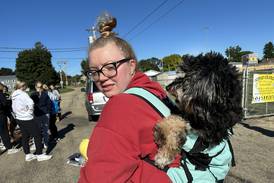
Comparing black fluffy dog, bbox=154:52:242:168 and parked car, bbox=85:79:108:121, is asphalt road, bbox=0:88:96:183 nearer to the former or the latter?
parked car, bbox=85:79:108:121

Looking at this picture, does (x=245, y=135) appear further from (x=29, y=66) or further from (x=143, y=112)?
(x=29, y=66)

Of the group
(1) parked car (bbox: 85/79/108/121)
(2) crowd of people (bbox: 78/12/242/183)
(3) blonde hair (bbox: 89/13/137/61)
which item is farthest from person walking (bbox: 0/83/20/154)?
(2) crowd of people (bbox: 78/12/242/183)

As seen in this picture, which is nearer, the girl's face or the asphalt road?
the girl's face

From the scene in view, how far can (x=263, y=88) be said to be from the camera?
423 inches

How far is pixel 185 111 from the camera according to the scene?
1.48m

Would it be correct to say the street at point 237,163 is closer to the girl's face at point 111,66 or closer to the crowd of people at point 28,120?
the crowd of people at point 28,120

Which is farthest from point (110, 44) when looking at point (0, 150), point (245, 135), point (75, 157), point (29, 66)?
point (29, 66)

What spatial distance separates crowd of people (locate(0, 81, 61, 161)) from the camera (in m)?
7.09

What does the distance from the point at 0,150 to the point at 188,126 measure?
28.4 feet

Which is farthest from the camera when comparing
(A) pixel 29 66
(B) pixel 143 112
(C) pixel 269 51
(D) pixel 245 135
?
(C) pixel 269 51

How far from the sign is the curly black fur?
32.5 feet

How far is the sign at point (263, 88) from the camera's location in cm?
1062

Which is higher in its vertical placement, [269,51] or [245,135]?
[269,51]

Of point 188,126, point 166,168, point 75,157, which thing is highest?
Result: point 188,126
